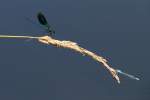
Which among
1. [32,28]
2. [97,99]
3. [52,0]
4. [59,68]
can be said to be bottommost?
[97,99]

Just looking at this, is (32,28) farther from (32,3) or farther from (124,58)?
(124,58)

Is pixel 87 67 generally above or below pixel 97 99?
above

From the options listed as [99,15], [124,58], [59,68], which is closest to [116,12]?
[99,15]

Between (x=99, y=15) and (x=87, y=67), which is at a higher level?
(x=99, y=15)

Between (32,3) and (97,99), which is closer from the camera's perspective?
(32,3)

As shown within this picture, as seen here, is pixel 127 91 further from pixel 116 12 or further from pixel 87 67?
pixel 116 12

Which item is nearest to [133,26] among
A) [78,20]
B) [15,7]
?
[78,20]
